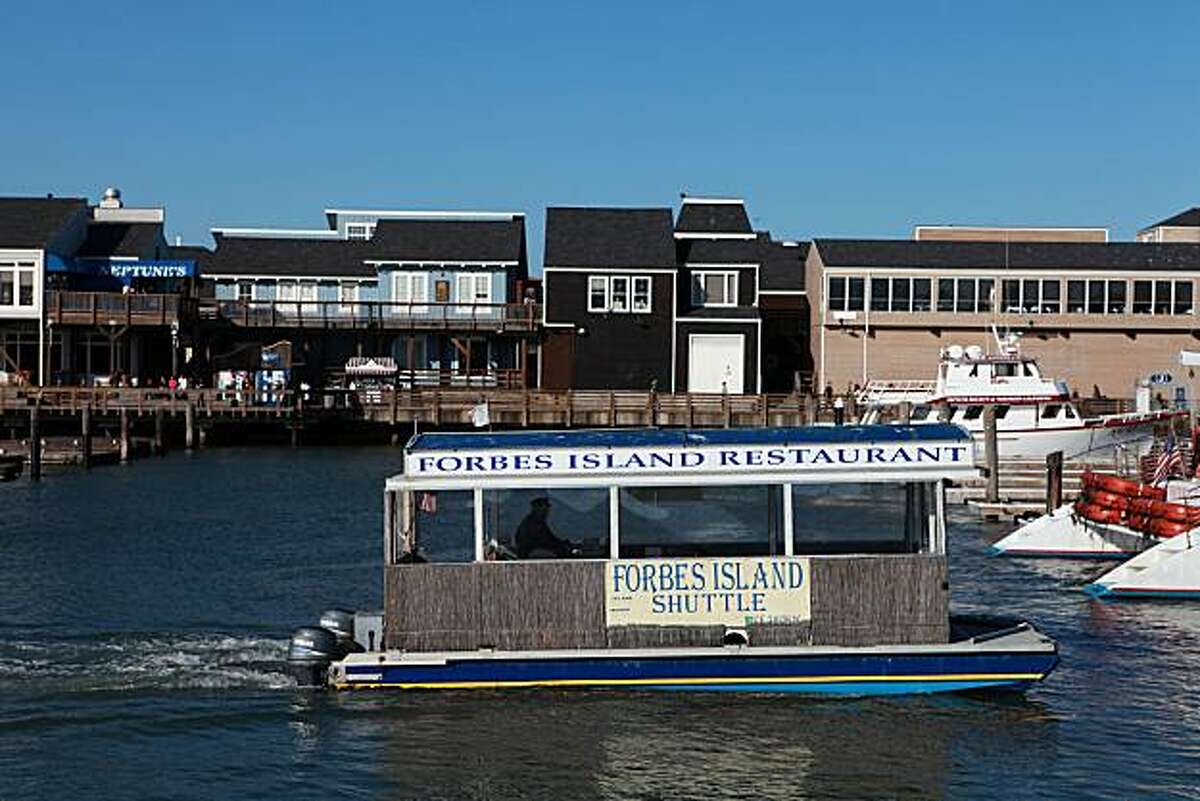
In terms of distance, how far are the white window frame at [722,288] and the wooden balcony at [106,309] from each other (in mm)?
22878

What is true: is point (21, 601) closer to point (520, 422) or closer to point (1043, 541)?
point (1043, 541)

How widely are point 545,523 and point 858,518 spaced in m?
3.76

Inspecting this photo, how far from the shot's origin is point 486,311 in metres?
73.6

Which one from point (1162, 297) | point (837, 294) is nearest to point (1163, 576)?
point (837, 294)

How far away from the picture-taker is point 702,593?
18.6 meters

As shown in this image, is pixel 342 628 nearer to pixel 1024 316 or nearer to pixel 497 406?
pixel 497 406

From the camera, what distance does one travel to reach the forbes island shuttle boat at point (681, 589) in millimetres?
18453

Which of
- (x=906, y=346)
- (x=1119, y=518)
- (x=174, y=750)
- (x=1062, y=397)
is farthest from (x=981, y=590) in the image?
(x=906, y=346)

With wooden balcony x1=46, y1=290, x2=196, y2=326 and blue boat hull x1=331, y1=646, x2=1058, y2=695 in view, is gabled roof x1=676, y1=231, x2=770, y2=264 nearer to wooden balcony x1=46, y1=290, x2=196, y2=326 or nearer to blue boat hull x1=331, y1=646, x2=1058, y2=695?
wooden balcony x1=46, y1=290, x2=196, y2=326

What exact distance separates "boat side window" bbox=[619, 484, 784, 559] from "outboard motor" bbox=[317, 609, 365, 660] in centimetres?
356

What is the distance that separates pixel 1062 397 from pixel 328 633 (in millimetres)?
38553

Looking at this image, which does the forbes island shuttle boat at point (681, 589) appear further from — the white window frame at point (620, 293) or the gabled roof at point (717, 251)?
the gabled roof at point (717, 251)

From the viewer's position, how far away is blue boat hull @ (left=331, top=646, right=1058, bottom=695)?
722 inches

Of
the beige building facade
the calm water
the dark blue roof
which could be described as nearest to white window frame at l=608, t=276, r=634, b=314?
the beige building facade
